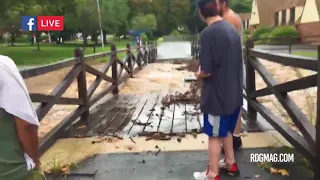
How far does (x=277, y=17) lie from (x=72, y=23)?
24.6 metres

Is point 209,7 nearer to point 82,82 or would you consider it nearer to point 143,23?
point 82,82

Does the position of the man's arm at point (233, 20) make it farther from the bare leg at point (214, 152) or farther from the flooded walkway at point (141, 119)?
the flooded walkway at point (141, 119)

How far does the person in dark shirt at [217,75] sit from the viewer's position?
312 centimetres

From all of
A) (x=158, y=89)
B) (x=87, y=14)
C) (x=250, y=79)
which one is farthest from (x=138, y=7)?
(x=250, y=79)

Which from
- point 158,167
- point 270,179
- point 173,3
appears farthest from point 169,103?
point 173,3

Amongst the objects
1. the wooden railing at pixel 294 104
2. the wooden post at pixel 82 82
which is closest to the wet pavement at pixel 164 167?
the wooden railing at pixel 294 104

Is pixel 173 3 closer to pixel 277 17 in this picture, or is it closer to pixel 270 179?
pixel 277 17

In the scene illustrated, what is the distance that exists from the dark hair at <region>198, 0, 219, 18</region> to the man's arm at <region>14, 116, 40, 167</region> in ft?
6.14

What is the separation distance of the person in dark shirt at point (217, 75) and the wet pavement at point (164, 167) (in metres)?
0.48

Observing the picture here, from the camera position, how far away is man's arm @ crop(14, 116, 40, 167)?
1.74 m

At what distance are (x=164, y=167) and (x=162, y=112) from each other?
270 centimetres

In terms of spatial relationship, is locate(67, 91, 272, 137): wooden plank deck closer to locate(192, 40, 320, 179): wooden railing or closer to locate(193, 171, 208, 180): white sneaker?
locate(192, 40, 320, 179): wooden railing

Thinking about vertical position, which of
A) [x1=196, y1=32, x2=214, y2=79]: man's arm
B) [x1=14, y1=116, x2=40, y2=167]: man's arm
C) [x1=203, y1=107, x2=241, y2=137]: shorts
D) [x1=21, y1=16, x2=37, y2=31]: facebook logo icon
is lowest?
[x1=203, y1=107, x2=241, y2=137]: shorts

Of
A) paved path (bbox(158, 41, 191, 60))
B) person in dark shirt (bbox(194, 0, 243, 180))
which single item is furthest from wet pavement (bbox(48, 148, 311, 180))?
paved path (bbox(158, 41, 191, 60))
